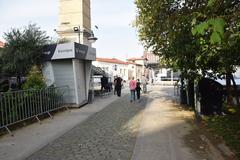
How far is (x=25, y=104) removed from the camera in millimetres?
11719

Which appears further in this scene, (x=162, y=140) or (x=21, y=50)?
(x=21, y=50)

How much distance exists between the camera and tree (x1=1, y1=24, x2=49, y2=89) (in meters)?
16.4

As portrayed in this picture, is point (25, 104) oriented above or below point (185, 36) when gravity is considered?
below

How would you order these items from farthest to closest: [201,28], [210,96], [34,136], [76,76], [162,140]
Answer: [76,76] < [210,96] < [34,136] < [162,140] < [201,28]

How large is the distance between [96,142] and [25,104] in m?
4.05

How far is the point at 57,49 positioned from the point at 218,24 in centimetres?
1418

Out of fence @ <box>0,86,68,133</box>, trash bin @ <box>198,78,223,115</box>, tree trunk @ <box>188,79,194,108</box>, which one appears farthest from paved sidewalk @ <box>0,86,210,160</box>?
tree trunk @ <box>188,79,194,108</box>

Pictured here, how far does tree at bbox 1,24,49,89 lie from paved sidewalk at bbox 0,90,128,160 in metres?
3.90

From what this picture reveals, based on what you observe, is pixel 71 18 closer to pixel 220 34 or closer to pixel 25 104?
pixel 25 104

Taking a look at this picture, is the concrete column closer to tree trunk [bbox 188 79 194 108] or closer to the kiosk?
the kiosk

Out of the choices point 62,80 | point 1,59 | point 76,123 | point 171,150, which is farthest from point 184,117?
point 1,59

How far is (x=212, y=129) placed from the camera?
10.2 m

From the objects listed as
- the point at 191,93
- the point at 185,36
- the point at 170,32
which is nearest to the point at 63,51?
the point at 170,32

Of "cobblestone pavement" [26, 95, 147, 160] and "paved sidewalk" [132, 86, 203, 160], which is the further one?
"cobblestone pavement" [26, 95, 147, 160]
